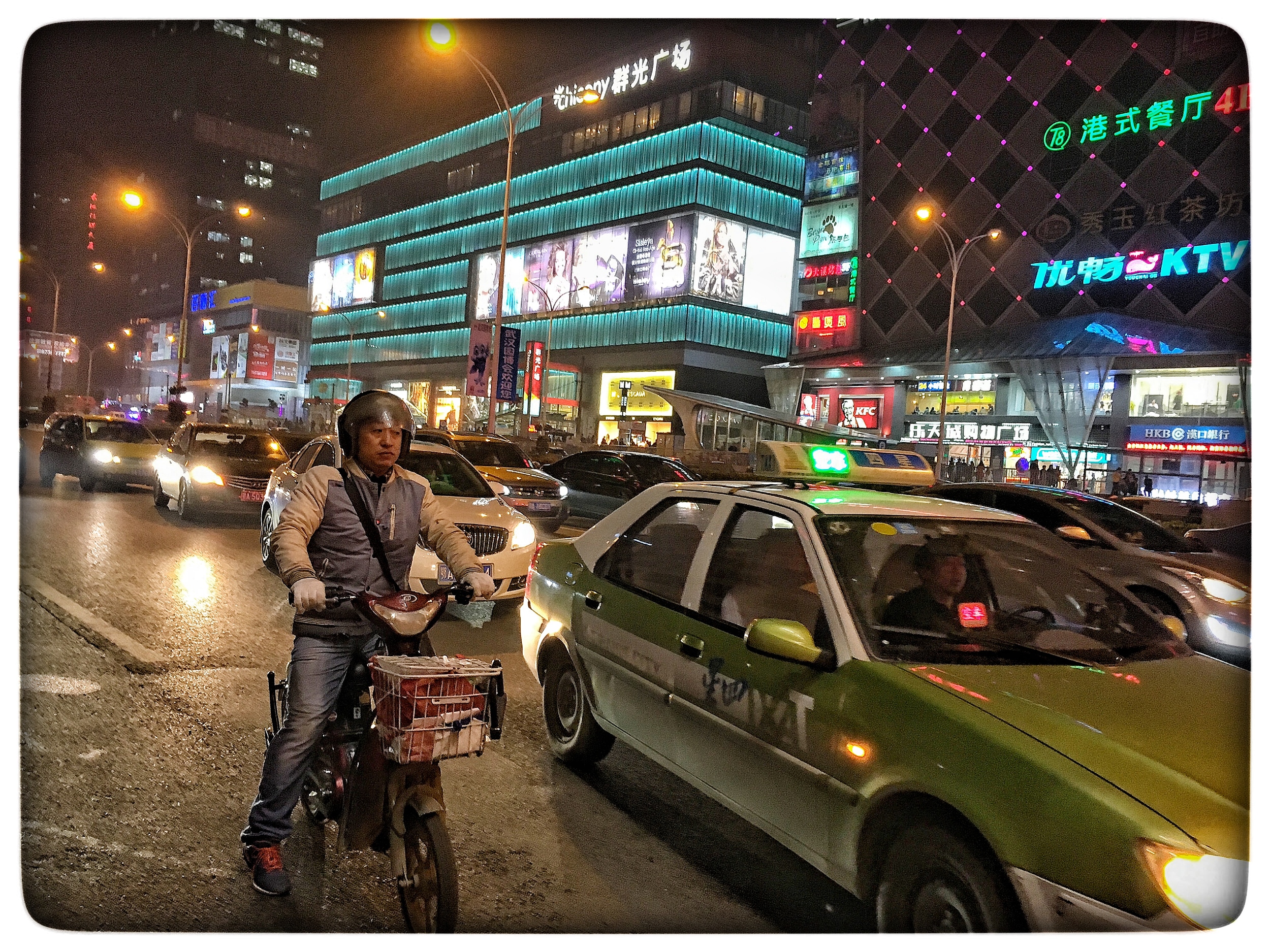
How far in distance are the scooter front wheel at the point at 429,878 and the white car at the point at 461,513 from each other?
4.80 m

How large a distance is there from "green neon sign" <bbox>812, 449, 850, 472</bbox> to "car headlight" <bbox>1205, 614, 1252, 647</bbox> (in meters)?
4.14

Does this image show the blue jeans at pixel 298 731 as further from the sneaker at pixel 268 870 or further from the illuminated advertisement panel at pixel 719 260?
the illuminated advertisement panel at pixel 719 260

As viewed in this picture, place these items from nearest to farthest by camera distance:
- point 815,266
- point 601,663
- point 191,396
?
1. point 601,663
2. point 815,266
3. point 191,396

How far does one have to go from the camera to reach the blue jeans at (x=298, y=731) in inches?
129

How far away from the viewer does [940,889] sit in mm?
2615

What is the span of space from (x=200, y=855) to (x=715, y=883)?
2030mm

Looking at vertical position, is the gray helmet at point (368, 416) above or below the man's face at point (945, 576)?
above

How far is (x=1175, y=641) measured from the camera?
365 centimetres

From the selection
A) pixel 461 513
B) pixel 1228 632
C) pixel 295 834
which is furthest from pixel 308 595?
pixel 1228 632

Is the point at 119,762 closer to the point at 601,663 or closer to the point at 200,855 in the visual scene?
the point at 200,855

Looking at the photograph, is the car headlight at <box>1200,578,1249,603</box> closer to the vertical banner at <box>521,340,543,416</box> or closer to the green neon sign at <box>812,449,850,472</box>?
the green neon sign at <box>812,449,850,472</box>

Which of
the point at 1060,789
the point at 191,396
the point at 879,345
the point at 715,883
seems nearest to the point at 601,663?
the point at 715,883

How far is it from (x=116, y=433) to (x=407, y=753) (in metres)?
19.7

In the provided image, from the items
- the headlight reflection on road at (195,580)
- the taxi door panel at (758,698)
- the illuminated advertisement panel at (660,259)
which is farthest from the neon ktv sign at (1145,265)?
the taxi door panel at (758,698)
